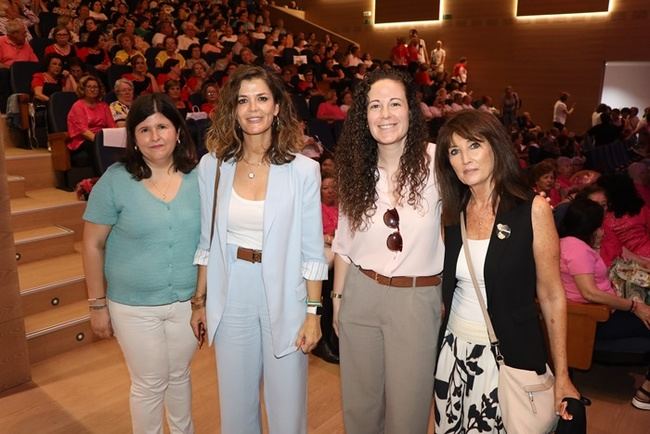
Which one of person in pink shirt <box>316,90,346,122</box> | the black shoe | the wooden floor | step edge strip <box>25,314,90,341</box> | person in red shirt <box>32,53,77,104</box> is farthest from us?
person in pink shirt <box>316,90,346,122</box>

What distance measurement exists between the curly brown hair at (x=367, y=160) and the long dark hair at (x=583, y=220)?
1.56m

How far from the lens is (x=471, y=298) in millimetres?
1692

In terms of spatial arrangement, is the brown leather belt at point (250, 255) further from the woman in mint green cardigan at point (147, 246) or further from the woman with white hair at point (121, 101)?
the woman with white hair at point (121, 101)

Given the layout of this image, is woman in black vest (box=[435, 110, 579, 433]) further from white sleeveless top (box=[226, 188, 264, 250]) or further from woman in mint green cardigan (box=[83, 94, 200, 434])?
woman in mint green cardigan (box=[83, 94, 200, 434])

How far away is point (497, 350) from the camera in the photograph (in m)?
1.64

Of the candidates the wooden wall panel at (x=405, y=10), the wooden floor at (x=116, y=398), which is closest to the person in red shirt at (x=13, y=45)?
the wooden floor at (x=116, y=398)

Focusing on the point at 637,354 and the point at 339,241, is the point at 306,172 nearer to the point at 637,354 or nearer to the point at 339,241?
the point at 339,241

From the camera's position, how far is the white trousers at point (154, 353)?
1.96 metres

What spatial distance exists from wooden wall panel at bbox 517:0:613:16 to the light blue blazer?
546 inches

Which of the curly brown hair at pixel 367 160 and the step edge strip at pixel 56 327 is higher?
the curly brown hair at pixel 367 160

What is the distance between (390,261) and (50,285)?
279cm

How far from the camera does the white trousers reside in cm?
196

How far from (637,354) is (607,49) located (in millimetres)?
12334

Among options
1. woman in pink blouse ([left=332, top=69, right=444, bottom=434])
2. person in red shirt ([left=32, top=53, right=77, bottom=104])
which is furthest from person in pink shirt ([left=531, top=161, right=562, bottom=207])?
person in red shirt ([left=32, top=53, right=77, bottom=104])
